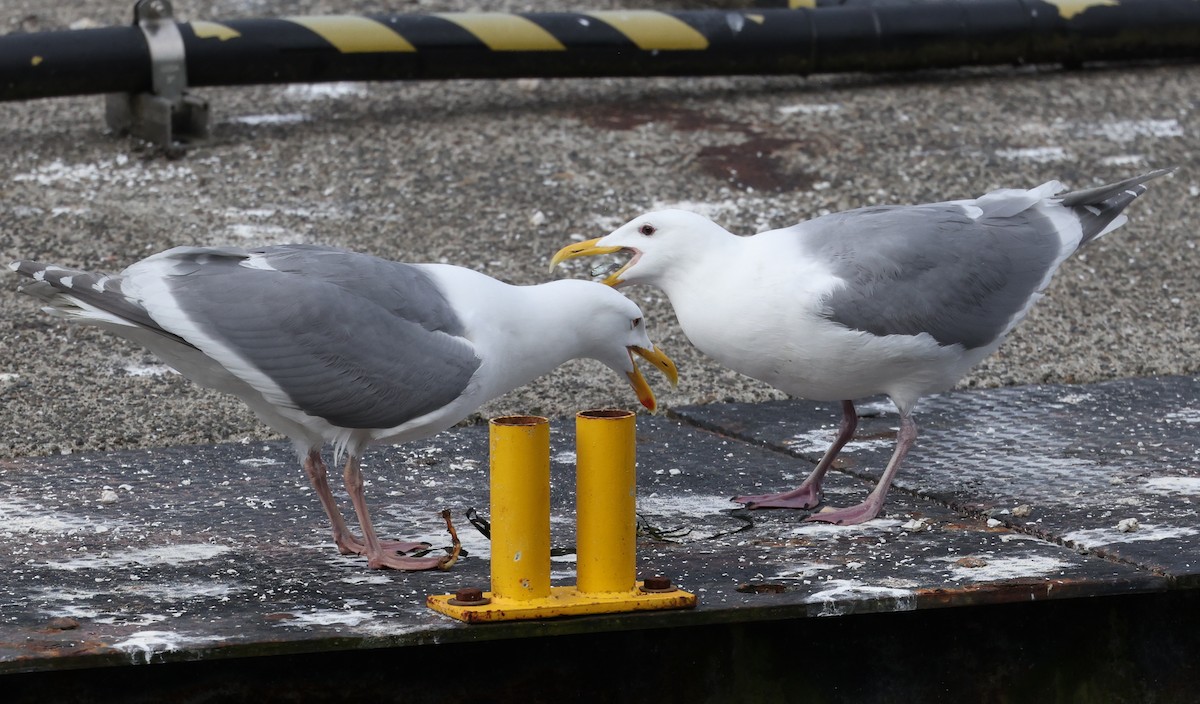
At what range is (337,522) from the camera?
3.67m

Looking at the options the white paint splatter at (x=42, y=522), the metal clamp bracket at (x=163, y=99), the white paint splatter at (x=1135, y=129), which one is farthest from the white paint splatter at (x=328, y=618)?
the white paint splatter at (x=1135, y=129)

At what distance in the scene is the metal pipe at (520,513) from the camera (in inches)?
122

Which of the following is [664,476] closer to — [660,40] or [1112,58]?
[660,40]

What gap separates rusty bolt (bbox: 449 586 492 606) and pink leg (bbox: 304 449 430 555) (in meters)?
0.54

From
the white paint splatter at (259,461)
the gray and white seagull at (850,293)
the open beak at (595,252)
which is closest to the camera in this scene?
the gray and white seagull at (850,293)

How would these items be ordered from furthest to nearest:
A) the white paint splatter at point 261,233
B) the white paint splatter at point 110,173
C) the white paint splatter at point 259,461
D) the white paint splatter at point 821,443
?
the white paint splatter at point 110,173 → the white paint splatter at point 261,233 → the white paint splatter at point 821,443 → the white paint splatter at point 259,461

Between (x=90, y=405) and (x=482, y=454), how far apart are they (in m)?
1.26

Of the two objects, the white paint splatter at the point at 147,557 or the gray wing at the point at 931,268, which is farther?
the gray wing at the point at 931,268

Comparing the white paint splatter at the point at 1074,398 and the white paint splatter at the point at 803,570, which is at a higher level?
the white paint splatter at the point at 1074,398

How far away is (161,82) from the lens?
680cm

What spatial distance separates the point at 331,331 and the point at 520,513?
65cm

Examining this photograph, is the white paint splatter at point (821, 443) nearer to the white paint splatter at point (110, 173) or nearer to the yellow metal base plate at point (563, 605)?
the yellow metal base plate at point (563, 605)

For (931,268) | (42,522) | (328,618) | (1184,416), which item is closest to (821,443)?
(931,268)

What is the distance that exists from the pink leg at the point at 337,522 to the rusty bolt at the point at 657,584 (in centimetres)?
69
